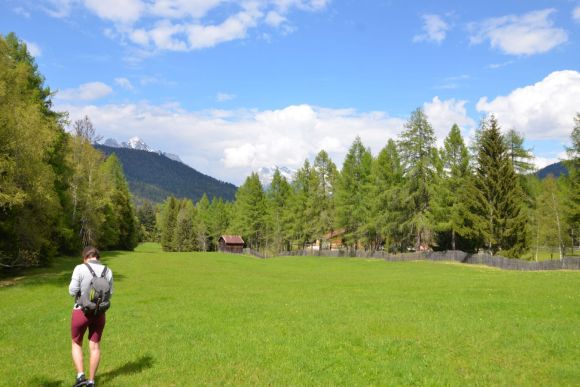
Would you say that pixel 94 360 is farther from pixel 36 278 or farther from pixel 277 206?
pixel 277 206

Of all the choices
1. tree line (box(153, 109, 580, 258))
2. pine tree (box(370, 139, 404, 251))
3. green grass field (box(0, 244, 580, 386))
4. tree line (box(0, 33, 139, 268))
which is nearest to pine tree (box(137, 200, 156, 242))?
tree line (box(153, 109, 580, 258))

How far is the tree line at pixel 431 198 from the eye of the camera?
4938 centimetres

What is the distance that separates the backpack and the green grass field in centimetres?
169

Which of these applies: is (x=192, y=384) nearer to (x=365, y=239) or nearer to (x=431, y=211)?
(x=431, y=211)

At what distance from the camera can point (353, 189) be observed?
71188 mm

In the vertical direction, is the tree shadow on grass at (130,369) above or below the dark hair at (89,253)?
below

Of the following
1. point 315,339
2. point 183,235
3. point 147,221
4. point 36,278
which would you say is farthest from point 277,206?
point 147,221

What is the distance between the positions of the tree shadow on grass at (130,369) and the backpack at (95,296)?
169 centimetres

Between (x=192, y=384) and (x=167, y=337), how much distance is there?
466cm

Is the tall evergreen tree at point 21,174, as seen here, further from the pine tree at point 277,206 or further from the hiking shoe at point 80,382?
the pine tree at point 277,206

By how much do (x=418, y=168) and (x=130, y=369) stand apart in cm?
5483

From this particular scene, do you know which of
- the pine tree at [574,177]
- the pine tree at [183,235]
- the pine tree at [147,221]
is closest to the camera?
the pine tree at [574,177]

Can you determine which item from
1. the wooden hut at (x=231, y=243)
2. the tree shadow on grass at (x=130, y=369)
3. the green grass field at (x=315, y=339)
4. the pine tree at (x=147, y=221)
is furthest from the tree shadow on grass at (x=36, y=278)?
the pine tree at (x=147, y=221)

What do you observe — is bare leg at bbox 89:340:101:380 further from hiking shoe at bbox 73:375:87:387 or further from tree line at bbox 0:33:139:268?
tree line at bbox 0:33:139:268
